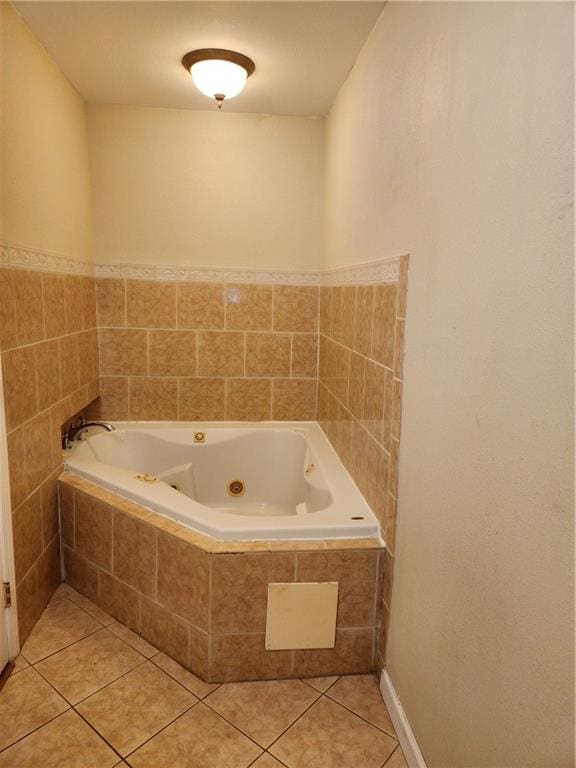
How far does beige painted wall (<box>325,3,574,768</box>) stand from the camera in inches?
30.9

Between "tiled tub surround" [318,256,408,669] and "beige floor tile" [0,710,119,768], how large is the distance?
35.1 inches

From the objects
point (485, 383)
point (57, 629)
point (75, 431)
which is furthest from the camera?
point (75, 431)

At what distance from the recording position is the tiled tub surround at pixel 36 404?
1749 millimetres

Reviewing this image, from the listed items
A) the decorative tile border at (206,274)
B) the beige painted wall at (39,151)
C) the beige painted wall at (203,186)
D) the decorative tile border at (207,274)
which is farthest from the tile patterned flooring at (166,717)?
the beige painted wall at (203,186)

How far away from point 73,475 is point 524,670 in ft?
6.24

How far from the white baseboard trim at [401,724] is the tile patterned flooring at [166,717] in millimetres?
26

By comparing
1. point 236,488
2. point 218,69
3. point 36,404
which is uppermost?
point 218,69

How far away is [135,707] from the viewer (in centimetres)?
158

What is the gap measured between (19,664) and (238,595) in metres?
0.83

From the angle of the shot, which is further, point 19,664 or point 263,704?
point 19,664

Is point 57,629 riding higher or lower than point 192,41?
lower

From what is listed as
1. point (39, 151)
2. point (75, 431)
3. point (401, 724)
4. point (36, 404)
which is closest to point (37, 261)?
point (39, 151)

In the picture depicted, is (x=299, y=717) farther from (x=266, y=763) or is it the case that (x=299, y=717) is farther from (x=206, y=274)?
(x=206, y=274)

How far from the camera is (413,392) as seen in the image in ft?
4.65
